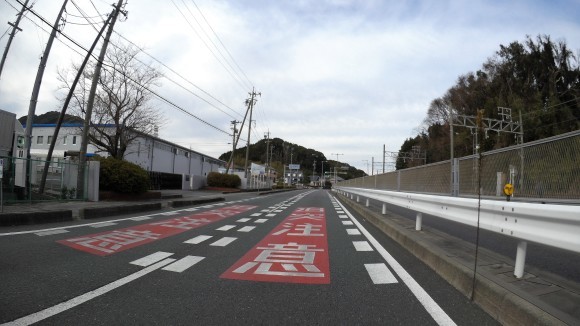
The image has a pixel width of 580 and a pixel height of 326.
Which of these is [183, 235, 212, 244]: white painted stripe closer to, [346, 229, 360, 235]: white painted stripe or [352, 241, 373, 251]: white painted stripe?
[352, 241, 373, 251]: white painted stripe

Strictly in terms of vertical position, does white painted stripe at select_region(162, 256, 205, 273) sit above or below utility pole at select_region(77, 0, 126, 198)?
below

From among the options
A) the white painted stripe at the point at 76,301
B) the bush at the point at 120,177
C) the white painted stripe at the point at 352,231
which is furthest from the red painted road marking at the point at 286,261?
the bush at the point at 120,177

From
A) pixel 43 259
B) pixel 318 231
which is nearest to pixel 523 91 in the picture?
pixel 318 231

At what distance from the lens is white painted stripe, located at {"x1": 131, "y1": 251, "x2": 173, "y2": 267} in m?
5.79

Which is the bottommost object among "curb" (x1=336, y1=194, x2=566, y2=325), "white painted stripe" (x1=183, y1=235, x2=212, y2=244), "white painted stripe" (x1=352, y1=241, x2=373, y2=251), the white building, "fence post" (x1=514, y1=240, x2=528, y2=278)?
"white painted stripe" (x1=183, y1=235, x2=212, y2=244)

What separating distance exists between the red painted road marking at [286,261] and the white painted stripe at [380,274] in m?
0.59

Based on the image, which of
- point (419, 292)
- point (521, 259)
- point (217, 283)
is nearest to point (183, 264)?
point (217, 283)

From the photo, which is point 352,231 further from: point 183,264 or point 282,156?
point 282,156

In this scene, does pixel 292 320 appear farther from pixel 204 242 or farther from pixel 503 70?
pixel 503 70

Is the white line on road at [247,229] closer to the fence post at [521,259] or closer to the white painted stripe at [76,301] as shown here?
the white painted stripe at [76,301]

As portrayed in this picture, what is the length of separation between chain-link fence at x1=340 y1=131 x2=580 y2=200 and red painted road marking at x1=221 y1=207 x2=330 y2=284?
98.2 inches

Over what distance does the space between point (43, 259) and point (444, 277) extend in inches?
224

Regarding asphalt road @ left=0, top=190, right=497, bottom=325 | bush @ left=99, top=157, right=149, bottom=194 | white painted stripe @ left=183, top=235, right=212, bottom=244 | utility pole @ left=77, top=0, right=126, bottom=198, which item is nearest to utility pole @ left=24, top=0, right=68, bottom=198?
utility pole @ left=77, top=0, right=126, bottom=198

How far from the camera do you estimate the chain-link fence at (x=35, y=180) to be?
1398cm
